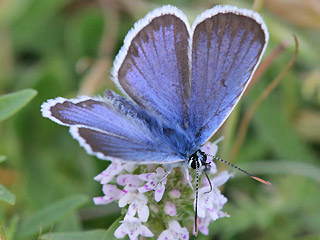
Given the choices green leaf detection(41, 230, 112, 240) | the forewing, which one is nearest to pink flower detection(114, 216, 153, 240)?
green leaf detection(41, 230, 112, 240)

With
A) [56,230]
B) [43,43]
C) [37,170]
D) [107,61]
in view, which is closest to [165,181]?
[56,230]

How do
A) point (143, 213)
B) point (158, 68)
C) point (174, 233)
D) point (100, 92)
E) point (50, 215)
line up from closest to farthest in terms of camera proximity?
point (143, 213), point (174, 233), point (158, 68), point (50, 215), point (100, 92)

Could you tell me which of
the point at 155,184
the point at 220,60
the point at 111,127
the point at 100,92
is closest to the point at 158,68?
the point at 220,60

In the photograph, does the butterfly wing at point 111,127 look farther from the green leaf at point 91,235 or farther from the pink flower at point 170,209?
the green leaf at point 91,235

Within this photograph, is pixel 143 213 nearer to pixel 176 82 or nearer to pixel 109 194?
pixel 109 194

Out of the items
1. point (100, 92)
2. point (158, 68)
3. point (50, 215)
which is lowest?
point (50, 215)

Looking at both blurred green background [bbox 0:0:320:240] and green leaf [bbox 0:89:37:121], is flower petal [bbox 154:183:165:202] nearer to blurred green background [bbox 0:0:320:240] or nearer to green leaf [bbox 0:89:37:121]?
blurred green background [bbox 0:0:320:240]

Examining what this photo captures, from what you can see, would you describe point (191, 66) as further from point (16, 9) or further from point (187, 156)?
point (16, 9)
